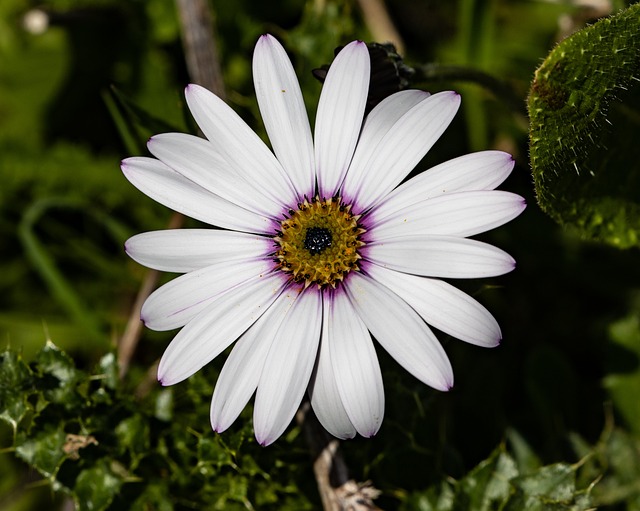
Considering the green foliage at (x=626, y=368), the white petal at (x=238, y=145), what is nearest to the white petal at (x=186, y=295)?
→ the white petal at (x=238, y=145)

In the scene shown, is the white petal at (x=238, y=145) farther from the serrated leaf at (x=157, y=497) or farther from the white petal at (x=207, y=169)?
the serrated leaf at (x=157, y=497)

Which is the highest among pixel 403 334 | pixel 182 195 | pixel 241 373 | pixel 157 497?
pixel 182 195

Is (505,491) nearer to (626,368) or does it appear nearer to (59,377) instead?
(626,368)

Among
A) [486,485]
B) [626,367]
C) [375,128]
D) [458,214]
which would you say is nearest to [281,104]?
[375,128]

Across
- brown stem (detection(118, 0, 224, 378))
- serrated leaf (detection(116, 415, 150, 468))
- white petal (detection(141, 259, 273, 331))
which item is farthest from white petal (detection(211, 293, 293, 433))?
brown stem (detection(118, 0, 224, 378))

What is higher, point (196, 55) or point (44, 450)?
point (196, 55)

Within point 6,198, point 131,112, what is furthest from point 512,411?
point 6,198

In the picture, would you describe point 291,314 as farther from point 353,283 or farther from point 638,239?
point 638,239
